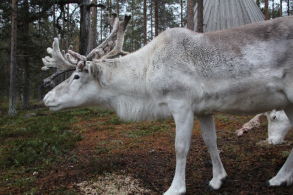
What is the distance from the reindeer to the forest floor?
420 mm

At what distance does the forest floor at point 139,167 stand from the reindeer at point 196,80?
1.38 feet

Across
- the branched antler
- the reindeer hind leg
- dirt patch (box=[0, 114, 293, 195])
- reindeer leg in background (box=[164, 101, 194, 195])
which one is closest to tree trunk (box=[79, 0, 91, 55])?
dirt patch (box=[0, 114, 293, 195])

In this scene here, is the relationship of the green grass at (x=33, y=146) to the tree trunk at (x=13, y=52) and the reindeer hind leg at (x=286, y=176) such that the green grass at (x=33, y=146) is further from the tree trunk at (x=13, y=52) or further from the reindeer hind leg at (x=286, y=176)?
the tree trunk at (x=13, y=52)

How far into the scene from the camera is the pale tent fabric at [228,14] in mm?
14781

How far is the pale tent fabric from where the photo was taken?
14781mm

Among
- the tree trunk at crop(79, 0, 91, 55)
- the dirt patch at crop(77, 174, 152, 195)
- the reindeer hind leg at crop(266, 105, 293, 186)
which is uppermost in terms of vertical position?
the tree trunk at crop(79, 0, 91, 55)

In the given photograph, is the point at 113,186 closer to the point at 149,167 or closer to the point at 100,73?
the point at 149,167

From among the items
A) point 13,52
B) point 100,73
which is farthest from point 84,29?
point 100,73

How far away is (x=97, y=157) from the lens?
5.54 metres

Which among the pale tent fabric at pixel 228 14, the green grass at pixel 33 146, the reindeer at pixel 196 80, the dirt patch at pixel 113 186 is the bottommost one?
the dirt patch at pixel 113 186

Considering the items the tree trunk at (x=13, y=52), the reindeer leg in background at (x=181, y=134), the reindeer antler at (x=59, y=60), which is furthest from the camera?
the tree trunk at (x=13, y=52)

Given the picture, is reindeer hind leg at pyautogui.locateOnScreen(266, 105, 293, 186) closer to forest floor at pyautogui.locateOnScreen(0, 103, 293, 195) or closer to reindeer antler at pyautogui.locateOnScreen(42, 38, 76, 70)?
forest floor at pyautogui.locateOnScreen(0, 103, 293, 195)

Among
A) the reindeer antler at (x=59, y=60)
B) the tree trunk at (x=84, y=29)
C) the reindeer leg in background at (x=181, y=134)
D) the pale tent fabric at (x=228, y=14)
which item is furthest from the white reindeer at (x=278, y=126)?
the pale tent fabric at (x=228, y=14)

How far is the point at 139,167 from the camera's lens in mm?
4789
